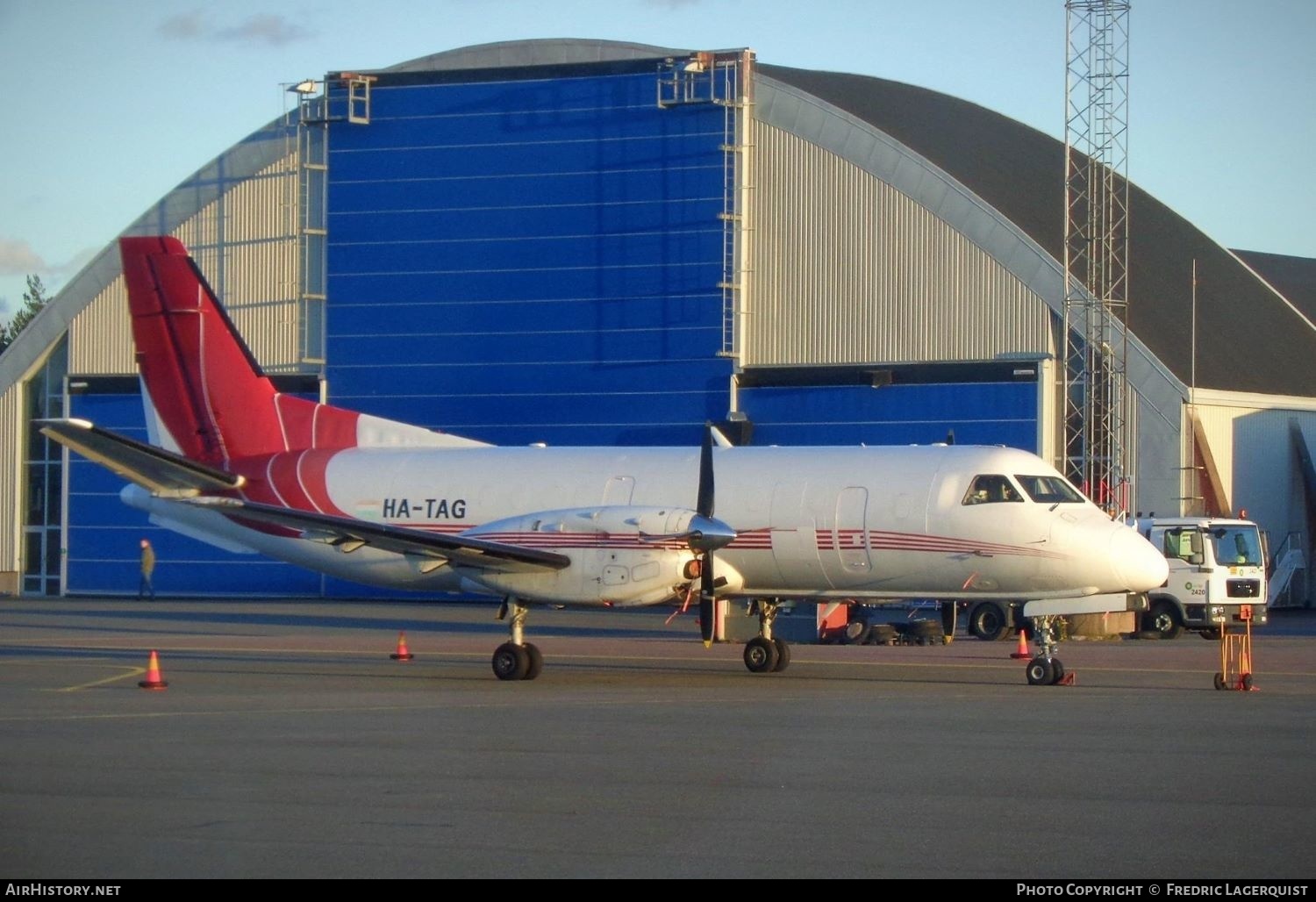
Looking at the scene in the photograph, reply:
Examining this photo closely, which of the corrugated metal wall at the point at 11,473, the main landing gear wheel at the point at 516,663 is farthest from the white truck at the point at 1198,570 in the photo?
the corrugated metal wall at the point at 11,473

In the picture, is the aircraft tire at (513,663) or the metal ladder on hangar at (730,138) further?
the metal ladder on hangar at (730,138)

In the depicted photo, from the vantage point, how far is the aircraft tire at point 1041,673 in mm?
19797

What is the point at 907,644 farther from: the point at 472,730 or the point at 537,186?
the point at 537,186

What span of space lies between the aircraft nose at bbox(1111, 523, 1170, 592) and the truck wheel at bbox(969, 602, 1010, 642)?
36.5 ft

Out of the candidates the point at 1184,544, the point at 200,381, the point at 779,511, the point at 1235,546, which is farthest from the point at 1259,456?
the point at 200,381

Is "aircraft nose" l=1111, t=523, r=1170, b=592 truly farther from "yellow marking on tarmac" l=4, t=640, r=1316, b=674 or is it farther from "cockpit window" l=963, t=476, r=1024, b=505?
"yellow marking on tarmac" l=4, t=640, r=1316, b=674

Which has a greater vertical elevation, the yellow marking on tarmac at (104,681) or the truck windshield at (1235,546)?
the truck windshield at (1235,546)

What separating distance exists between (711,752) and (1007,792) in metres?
2.77

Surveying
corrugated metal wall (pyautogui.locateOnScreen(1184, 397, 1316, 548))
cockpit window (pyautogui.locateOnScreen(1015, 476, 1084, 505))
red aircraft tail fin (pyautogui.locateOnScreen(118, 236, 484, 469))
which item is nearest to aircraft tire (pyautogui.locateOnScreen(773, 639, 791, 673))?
cockpit window (pyautogui.locateOnScreen(1015, 476, 1084, 505))

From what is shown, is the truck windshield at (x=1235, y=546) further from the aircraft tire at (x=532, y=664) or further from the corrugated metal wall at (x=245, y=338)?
the corrugated metal wall at (x=245, y=338)

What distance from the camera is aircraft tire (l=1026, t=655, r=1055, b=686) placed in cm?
1980

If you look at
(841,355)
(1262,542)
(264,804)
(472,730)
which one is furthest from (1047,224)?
(264,804)

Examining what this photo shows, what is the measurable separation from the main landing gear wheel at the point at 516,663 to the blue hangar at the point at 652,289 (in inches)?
822

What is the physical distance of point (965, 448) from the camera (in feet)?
70.0
